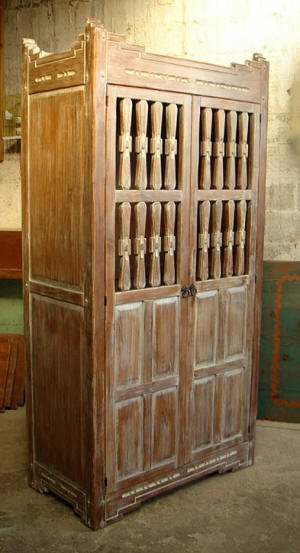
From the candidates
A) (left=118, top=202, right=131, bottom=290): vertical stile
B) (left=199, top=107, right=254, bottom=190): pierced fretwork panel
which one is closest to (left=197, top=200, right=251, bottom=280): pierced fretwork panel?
(left=199, top=107, right=254, bottom=190): pierced fretwork panel

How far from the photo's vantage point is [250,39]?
177 inches

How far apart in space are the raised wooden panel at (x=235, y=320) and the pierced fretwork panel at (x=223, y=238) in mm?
120

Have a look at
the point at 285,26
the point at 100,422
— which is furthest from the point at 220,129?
Answer: the point at 100,422

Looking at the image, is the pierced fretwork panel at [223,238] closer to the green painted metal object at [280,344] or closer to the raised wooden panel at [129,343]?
the raised wooden panel at [129,343]

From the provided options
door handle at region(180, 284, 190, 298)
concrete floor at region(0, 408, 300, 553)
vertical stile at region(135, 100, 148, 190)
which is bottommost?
concrete floor at region(0, 408, 300, 553)

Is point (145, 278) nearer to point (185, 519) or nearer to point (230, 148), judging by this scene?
point (230, 148)

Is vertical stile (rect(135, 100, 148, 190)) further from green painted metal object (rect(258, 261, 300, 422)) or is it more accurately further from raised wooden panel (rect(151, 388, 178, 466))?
green painted metal object (rect(258, 261, 300, 422))

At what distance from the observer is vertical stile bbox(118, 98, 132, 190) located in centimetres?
314

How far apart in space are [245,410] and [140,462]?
834mm

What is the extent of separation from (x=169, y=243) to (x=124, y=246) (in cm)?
31

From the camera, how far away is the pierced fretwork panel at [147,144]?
3.16m

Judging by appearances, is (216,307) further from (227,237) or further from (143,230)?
(143,230)

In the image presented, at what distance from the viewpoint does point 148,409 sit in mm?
3496

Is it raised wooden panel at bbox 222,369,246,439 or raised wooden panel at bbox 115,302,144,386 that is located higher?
raised wooden panel at bbox 115,302,144,386
